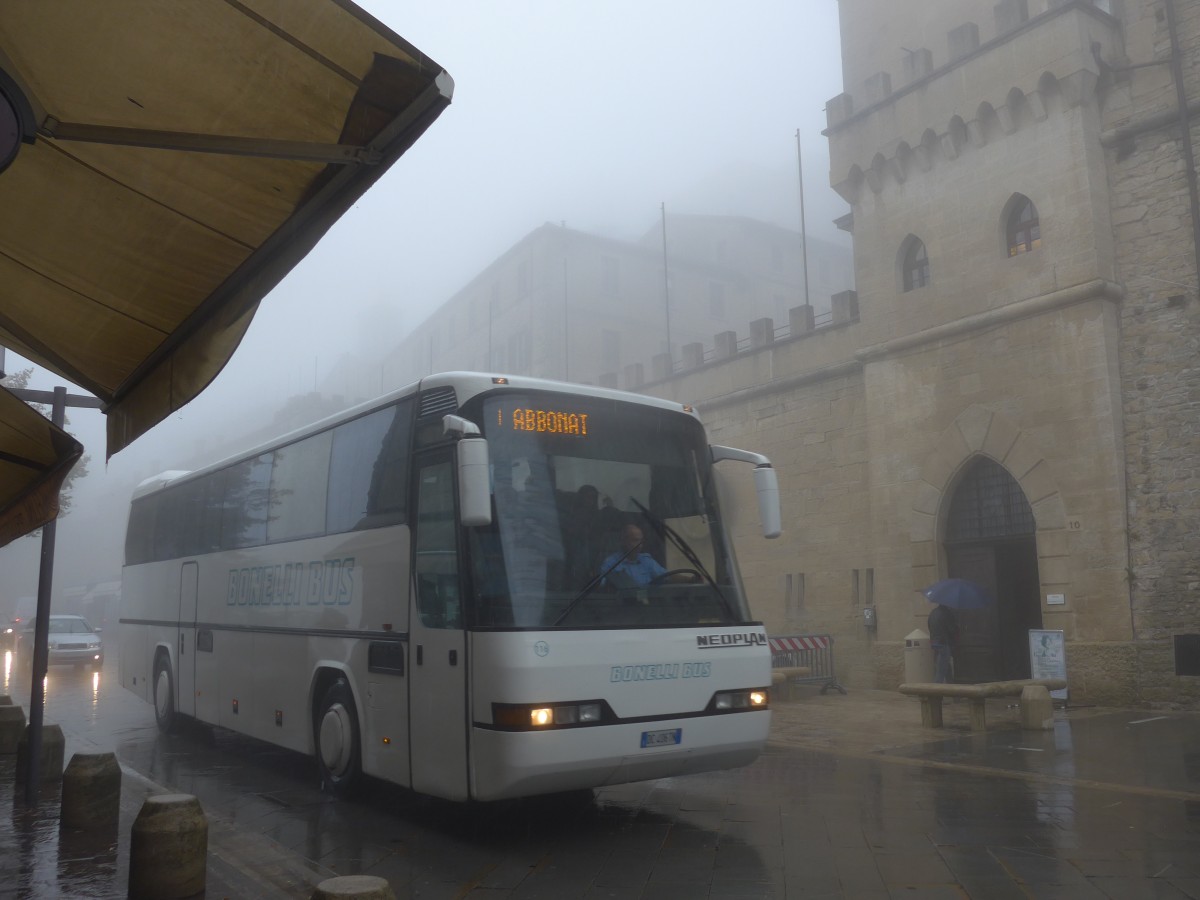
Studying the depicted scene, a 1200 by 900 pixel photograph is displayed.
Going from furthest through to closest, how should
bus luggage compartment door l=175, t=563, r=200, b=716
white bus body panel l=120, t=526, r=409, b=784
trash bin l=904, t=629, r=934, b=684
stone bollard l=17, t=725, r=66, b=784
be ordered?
trash bin l=904, t=629, r=934, b=684, bus luggage compartment door l=175, t=563, r=200, b=716, stone bollard l=17, t=725, r=66, b=784, white bus body panel l=120, t=526, r=409, b=784

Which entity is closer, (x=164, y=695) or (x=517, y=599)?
(x=517, y=599)

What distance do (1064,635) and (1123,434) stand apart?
310 cm

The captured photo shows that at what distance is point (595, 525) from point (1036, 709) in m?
8.05

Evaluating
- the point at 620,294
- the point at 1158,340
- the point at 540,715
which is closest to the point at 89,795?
the point at 540,715

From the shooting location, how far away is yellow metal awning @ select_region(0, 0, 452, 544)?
3510mm

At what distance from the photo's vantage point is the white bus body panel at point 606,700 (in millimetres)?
6488

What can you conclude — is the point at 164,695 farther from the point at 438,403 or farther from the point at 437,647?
the point at 438,403

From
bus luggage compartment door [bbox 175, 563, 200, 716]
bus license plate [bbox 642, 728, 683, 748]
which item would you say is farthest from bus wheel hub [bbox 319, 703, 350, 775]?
bus luggage compartment door [bbox 175, 563, 200, 716]

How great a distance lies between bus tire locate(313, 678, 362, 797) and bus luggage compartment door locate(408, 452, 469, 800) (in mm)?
1150

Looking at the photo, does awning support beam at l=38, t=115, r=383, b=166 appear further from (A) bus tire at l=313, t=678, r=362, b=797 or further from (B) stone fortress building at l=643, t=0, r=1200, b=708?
(B) stone fortress building at l=643, t=0, r=1200, b=708

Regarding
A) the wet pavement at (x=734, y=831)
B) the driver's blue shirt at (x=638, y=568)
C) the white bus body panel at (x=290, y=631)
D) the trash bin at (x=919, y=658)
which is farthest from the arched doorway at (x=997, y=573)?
the white bus body panel at (x=290, y=631)

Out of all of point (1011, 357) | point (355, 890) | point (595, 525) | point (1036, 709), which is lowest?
point (1036, 709)

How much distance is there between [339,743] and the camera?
8.41m

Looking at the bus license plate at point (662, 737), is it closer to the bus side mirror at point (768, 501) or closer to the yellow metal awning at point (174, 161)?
the bus side mirror at point (768, 501)
